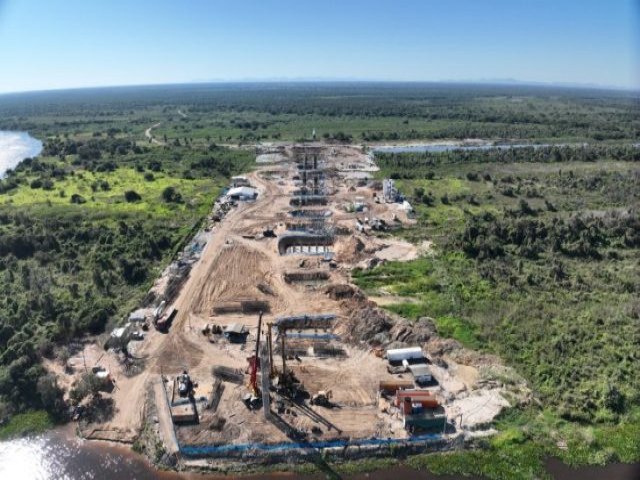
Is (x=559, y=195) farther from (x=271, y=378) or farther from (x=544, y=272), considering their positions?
(x=271, y=378)

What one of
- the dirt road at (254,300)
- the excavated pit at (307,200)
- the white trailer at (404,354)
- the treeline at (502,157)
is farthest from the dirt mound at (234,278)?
the treeline at (502,157)

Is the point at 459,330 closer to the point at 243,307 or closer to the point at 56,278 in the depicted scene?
the point at 243,307

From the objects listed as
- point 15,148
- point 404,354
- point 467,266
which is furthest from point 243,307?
point 15,148

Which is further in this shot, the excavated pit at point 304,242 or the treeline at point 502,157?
the treeline at point 502,157

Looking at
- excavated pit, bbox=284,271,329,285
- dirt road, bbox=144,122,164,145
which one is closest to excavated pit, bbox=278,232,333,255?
excavated pit, bbox=284,271,329,285

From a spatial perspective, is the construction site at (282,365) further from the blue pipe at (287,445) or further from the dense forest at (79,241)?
the dense forest at (79,241)

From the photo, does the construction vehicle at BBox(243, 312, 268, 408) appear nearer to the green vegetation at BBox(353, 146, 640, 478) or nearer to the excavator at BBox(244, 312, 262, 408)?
the excavator at BBox(244, 312, 262, 408)

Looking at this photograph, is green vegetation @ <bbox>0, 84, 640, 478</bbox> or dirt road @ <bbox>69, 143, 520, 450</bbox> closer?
green vegetation @ <bbox>0, 84, 640, 478</bbox>
